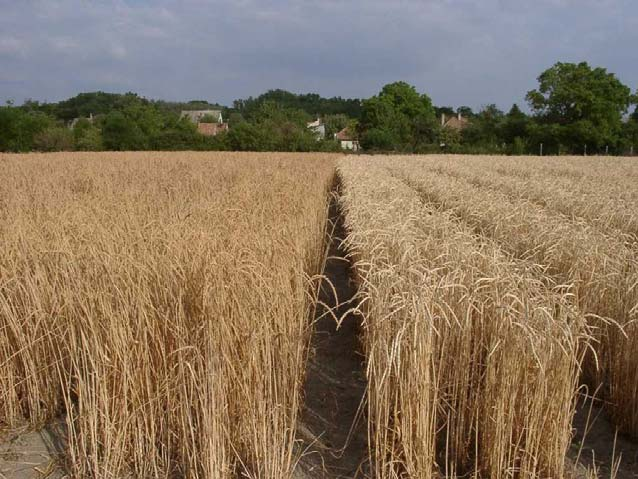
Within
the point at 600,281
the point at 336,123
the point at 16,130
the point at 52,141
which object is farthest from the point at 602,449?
the point at 336,123

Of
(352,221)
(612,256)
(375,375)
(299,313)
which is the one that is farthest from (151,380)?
(612,256)

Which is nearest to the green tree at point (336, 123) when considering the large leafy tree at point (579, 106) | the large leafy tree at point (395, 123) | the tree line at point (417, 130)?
the large leafy tree at point (395, 123)

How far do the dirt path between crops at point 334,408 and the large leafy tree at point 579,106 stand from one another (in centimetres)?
3820

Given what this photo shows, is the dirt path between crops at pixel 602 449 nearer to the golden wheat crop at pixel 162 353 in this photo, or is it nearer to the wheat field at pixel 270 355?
the wheat field at pixel 270 355

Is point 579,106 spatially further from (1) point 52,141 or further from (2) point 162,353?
(2) point 162,353

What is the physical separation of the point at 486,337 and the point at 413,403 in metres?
0.60

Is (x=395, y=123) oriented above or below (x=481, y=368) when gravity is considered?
above

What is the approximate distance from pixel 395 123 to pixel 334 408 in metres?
46.7

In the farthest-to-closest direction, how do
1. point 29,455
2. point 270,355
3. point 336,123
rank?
point 336,123
point 29,455
point 270,355

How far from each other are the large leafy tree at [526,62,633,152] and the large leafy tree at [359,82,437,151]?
8328mm

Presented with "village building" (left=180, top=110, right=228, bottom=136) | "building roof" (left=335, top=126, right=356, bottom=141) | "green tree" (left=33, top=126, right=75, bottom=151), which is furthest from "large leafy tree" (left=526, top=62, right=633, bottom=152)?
"green tree" (left=33, top=126, right=75, bottom=151)

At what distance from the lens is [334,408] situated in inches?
133

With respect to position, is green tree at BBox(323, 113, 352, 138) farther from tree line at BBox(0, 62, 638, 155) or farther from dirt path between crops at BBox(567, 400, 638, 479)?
dirt path between crops at BBox(567, 400, 638, 479)

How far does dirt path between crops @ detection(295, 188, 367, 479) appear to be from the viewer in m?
2.75
